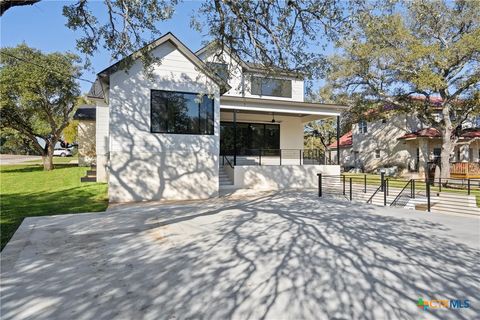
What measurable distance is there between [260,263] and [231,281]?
79cm

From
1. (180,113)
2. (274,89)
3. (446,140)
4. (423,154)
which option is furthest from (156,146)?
(423,154)

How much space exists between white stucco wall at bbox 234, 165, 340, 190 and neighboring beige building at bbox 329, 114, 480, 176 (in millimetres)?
11426

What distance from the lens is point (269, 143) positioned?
18453mm

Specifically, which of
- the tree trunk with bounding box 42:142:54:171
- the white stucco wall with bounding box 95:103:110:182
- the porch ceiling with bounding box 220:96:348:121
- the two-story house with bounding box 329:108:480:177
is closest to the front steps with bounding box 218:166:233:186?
the porch ceiling with bounding box 220:96:348:121

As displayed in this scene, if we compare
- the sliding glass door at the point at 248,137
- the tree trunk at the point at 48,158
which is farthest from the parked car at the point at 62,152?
the sliding glass door at the point at 248,137

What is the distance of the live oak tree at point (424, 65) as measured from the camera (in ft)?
49.0

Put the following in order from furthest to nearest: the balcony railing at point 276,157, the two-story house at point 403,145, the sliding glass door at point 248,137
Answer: the two-story house at point 403,145 → the sliding glass door at point 248,137 → the balcony railing at point 276,157

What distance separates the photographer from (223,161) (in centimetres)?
1658

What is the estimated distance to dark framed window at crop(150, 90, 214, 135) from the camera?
11.1 m

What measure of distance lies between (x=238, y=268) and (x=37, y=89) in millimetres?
19388

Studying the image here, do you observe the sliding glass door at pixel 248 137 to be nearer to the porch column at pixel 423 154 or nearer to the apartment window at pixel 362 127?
the porch column at pixel 423 154

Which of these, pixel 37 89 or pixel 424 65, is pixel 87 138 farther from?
pixel 424 65

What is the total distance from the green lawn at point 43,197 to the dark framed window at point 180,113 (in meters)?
3.60

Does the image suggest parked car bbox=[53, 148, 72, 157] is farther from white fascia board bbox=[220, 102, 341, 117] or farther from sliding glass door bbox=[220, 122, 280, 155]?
white fascia board bbox=[220, 102, 341, 117]
